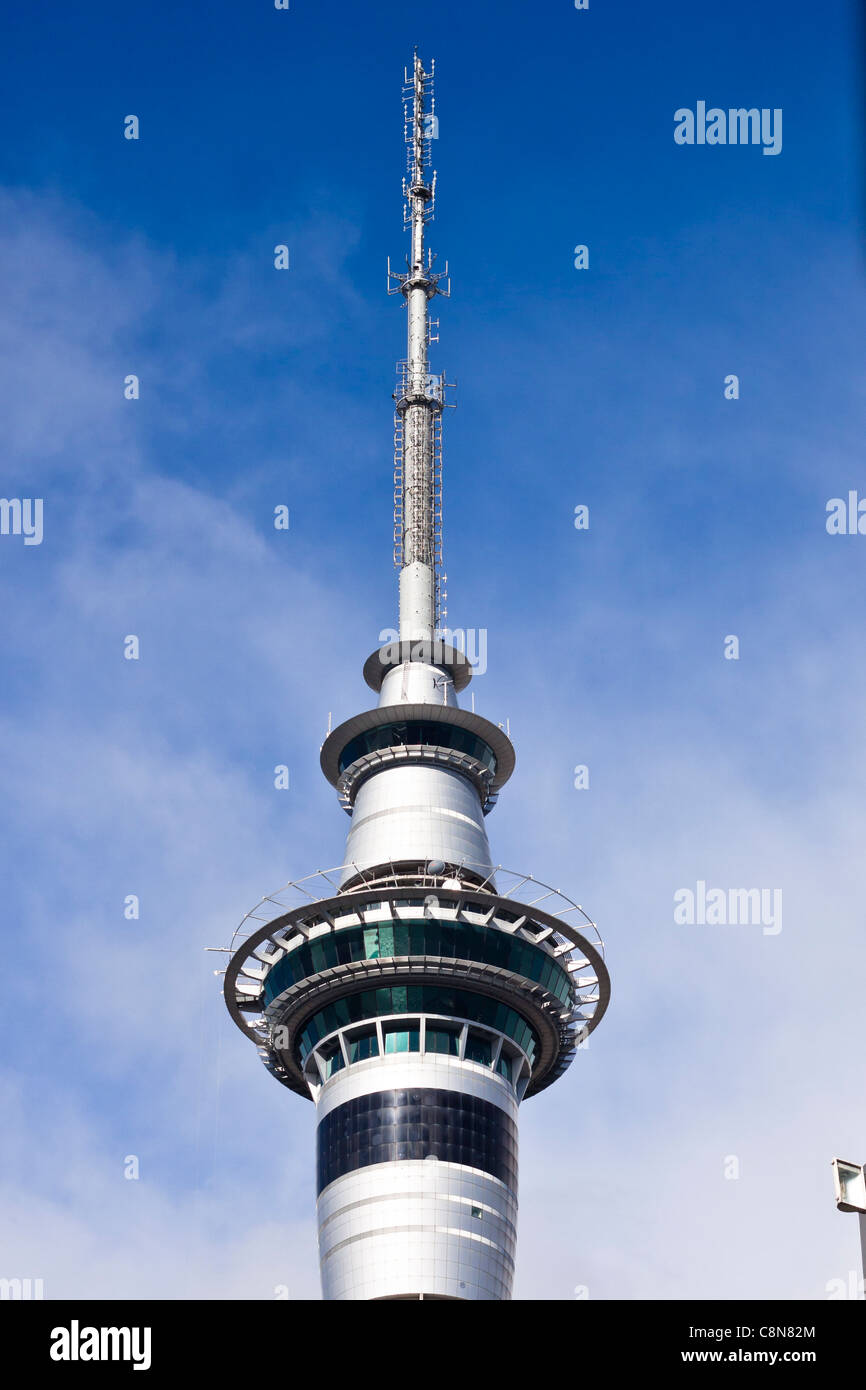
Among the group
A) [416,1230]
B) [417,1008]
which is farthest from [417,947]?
[416,1230]

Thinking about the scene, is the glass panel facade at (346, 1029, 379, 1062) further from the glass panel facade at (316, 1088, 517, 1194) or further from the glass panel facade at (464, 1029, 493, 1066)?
the glass panel facade at (464, 1029, 493, 1066)

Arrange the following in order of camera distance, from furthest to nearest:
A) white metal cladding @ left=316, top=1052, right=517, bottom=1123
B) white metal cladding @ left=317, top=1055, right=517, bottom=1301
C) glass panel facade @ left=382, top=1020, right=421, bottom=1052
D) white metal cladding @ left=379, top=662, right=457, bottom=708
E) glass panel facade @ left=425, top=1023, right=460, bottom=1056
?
white metal cladding @ left=379, top=662, right=457, bottom=708 → glass panel facade @ left=425, top=1023, right=460, bottom=1056 → glass panel facade @ left=382, top=1020, right=421, bottom=1052 → white metal cladding @ left=316, top=1052, right=517, bottom=1123 → white metal cladding @ left=317, top=1055, right=517, bottom=1301

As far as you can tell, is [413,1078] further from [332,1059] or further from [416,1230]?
[416,1230]

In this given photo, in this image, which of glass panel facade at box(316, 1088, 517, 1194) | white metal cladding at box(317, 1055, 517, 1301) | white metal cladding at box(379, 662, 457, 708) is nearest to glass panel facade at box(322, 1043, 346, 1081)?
glass panel facade at box(316, 1088, 517, 1194)

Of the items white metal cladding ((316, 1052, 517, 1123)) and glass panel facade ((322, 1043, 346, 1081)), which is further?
glass panel facade ((322, 1043, 346, 1081))

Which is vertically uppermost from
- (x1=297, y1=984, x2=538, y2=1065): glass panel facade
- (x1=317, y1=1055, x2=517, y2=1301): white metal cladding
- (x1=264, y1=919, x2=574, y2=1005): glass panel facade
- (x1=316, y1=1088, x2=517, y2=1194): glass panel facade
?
(x1=264, y1=919, x2=574, y2=1005): glass panel facade

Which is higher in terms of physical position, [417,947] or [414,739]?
[414,739]
